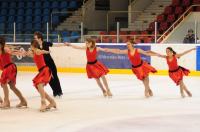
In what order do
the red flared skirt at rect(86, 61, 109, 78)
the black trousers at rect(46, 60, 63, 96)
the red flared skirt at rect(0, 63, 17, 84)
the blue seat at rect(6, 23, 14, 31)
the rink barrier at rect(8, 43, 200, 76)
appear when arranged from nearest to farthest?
1. the red flared skirt at rect(0, 63, 17, 84)
2. the black trousers at rect(46, 60, 63, 96)
3. the red flared skirt at rect(86, 61, 109, 78)
4. the rink barrier at rect(8, 43, 200, 76)
5. the blue seat at rect(6, 23, 14, 31)

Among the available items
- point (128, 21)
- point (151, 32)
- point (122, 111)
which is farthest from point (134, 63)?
point (128, 21)

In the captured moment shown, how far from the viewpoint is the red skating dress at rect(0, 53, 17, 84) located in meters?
8.88

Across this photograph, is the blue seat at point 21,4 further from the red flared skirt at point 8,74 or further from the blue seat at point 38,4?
the red flared skirt at point 8,74

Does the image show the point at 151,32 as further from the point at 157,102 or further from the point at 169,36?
the point at 157,102

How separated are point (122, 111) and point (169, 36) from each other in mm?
9699

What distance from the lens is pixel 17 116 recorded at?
8.20 meters

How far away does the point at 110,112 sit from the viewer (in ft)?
28.5

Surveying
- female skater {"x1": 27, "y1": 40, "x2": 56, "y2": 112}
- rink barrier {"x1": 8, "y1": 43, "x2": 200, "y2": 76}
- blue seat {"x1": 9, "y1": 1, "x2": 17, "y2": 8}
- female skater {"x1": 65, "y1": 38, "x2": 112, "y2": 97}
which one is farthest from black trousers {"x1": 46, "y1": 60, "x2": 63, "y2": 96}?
blue seat {"x1": 9, "y1": 1, "x2": 17, "y2": 8}

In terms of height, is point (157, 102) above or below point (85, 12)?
below

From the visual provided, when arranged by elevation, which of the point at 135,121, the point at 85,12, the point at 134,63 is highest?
the point at 85,12

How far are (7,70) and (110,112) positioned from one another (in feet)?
6.43

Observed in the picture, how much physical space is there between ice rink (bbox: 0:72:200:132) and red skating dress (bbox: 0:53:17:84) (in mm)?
561

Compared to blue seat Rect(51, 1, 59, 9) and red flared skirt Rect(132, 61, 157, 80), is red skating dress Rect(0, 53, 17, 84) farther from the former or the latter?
blue seat Rect(51, 1, 59, 9)

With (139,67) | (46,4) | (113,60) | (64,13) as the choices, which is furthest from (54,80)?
(46,4)
